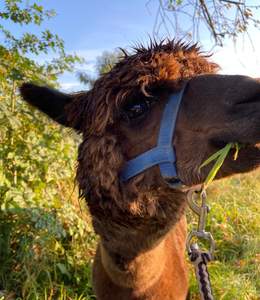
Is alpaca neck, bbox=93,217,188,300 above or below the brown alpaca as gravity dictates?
below

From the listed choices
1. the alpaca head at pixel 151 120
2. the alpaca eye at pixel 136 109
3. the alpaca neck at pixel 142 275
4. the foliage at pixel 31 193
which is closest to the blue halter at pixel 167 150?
the alpaca head at pixel 151 120

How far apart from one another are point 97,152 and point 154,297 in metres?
1.16

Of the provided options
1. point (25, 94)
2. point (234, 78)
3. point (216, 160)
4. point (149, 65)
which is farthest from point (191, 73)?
point (25, 94)

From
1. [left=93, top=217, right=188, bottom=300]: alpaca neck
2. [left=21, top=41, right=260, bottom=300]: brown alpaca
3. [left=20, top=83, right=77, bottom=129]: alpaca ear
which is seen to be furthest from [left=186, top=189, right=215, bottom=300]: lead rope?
[left=20, top=83, right=77, bottom=129]: alpaca ear

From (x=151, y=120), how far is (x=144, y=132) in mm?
73

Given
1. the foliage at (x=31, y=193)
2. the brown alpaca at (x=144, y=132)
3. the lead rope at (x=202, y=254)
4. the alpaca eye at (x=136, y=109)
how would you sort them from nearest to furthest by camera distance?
the brown alpaca at (x=144, y=132)
the lead rope at (x=202, y=254)
the alpaca eye at (x=136, y=109)
the foliage at (x=31, y=193)

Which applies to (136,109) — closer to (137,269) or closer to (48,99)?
(48,99)

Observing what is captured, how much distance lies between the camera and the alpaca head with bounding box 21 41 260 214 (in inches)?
60.7

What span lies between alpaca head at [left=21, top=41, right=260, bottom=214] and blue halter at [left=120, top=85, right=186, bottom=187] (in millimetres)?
29

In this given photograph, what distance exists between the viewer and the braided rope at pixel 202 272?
1797 mm

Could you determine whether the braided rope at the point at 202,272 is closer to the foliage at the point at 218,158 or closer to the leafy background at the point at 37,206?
the foliage at the point at 218,158

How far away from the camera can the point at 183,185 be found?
1766 mm

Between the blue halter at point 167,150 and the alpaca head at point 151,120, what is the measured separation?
0.03 meters

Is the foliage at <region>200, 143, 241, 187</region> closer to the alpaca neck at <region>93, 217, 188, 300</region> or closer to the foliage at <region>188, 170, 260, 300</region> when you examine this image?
the alpaca neck at <region>93, 217, 188, 300</region>
